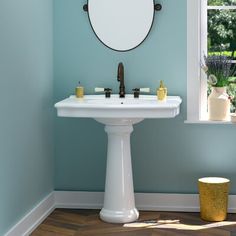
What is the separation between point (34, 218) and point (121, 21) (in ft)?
5.09

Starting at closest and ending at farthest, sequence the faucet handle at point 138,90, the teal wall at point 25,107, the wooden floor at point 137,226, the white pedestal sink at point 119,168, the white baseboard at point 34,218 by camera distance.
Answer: the teal wall at point 25,107, the white baseboard at point 34,218, the wooden floor at point 137,226, the white pedestal sink at point 119,168, the faucet handle at point 138,90

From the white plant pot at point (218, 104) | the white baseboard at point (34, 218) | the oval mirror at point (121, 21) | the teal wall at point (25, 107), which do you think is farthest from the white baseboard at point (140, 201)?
the oval mirror at point (121, 21)

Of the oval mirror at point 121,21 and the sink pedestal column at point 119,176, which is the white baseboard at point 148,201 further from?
the oval mirror at point 121,21

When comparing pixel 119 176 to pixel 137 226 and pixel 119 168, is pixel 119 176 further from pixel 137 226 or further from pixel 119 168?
pixel 137 226

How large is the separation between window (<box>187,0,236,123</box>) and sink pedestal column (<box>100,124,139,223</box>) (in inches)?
22.8

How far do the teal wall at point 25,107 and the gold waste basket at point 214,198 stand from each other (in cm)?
114

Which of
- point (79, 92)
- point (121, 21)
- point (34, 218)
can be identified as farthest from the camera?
point (121, 21)

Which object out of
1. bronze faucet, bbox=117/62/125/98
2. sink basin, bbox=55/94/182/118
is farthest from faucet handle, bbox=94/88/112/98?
sink basin, bbox=55/94/182/118

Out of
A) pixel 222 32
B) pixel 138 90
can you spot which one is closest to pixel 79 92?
pixel 138 90

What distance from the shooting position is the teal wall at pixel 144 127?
4.31 meters

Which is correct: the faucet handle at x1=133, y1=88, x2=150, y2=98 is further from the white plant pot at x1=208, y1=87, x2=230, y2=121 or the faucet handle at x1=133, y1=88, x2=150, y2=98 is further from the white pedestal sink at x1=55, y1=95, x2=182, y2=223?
the white plant pot at x1=208, y1=87, x2=230, y2=121

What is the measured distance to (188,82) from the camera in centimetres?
431

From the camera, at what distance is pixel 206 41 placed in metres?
4.41

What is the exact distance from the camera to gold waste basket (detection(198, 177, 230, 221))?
13.4ft
